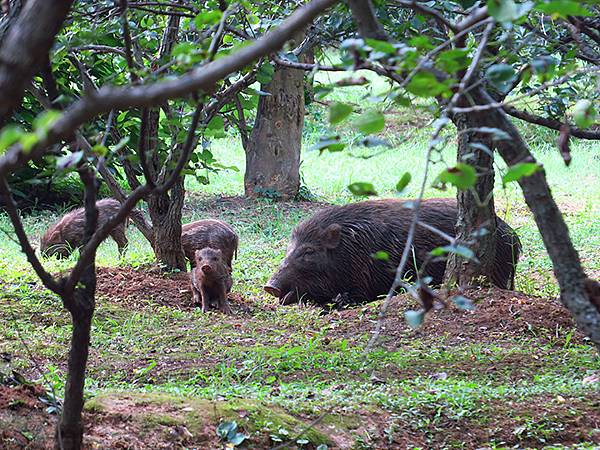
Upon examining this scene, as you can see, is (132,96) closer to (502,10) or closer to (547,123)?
(502,10)

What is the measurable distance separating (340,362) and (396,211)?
3651 millimetres

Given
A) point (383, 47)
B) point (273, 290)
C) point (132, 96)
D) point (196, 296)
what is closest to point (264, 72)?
point (383, 47)

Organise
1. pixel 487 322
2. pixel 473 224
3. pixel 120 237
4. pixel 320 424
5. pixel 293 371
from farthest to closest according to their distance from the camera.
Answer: pixel 120 237 → pixel 473 224 → pixel 487 322 → pixel 293 371 → pixel 320 424

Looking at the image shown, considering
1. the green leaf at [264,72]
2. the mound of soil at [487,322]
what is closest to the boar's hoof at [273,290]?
the mound of soil at [487,322]

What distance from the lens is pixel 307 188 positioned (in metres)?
13.9

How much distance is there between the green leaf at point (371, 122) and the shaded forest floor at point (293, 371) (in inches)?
64.5

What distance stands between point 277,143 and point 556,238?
10381 mm

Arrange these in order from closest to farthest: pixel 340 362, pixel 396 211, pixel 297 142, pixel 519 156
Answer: pixel 519 156, pixel 340 362, pixel 396 211, pixel 297 142

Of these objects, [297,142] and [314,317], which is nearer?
[314,317]

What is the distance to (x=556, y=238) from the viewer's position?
9.59 feet

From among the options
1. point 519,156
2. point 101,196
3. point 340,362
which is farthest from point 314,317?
point 101,196

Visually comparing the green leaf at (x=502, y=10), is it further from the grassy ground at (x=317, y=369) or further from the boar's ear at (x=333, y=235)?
the boar's ear at (x=333, y=235)

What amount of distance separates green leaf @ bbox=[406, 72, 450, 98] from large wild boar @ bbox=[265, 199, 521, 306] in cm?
614

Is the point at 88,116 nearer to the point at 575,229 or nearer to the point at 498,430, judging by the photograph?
the point at 498,430
